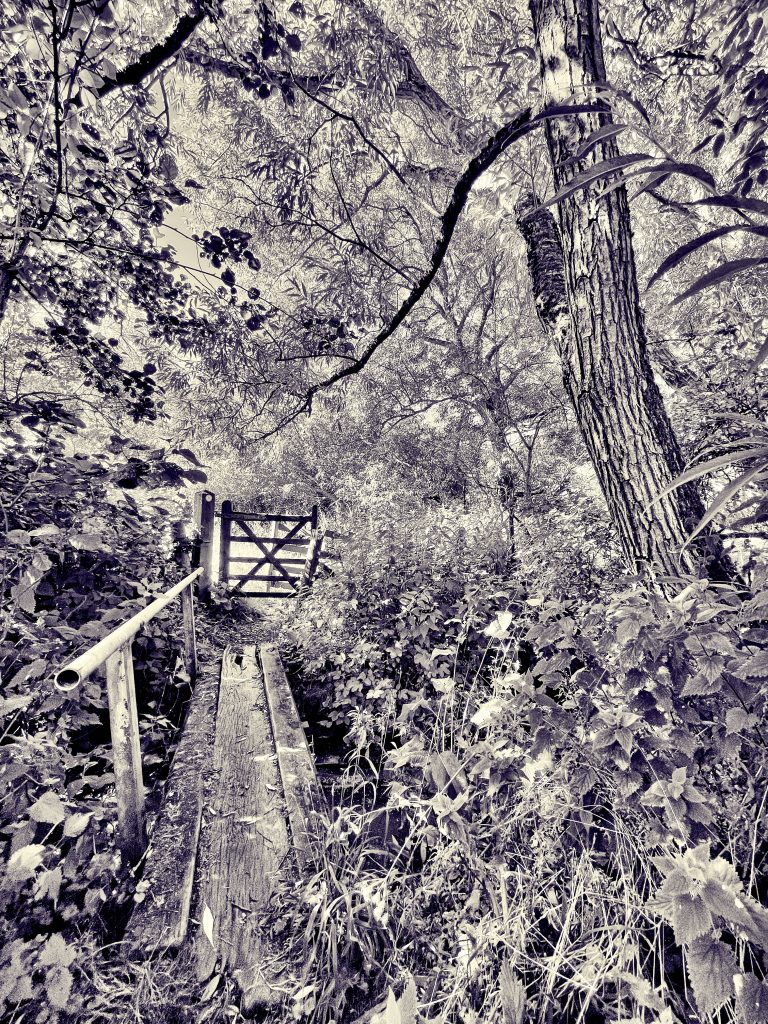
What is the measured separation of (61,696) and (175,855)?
80 centimetres

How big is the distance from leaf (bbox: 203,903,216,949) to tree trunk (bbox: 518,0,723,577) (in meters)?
1.92

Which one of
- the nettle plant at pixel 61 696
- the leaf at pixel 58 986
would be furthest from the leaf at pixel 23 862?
the leaf at pixel 58 986

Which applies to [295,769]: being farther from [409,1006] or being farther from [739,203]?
[739,203]

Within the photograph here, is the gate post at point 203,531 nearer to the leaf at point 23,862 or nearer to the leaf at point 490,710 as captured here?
the leaf at point 23,862

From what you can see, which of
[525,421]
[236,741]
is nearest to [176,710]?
[236,741]

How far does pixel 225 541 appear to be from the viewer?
34.6 ft

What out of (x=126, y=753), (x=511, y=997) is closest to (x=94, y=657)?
(x=126, y=753)

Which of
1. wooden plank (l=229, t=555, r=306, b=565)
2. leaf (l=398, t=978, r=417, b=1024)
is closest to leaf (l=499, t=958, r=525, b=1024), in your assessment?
leaf (l=398, t=978, r=417, b=1024)

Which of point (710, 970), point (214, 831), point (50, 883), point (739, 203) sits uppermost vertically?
point (739, 203)

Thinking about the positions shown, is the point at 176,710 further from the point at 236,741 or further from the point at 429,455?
the point at 429,455

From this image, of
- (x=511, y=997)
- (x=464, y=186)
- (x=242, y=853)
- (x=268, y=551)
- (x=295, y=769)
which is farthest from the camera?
(x=268, y=551)

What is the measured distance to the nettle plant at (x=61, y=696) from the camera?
1.47 m

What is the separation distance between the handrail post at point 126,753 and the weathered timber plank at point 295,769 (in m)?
0.63

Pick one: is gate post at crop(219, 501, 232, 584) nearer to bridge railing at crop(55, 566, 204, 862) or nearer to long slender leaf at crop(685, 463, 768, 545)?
bridge railing at crop(55, 566, 204, 862)
